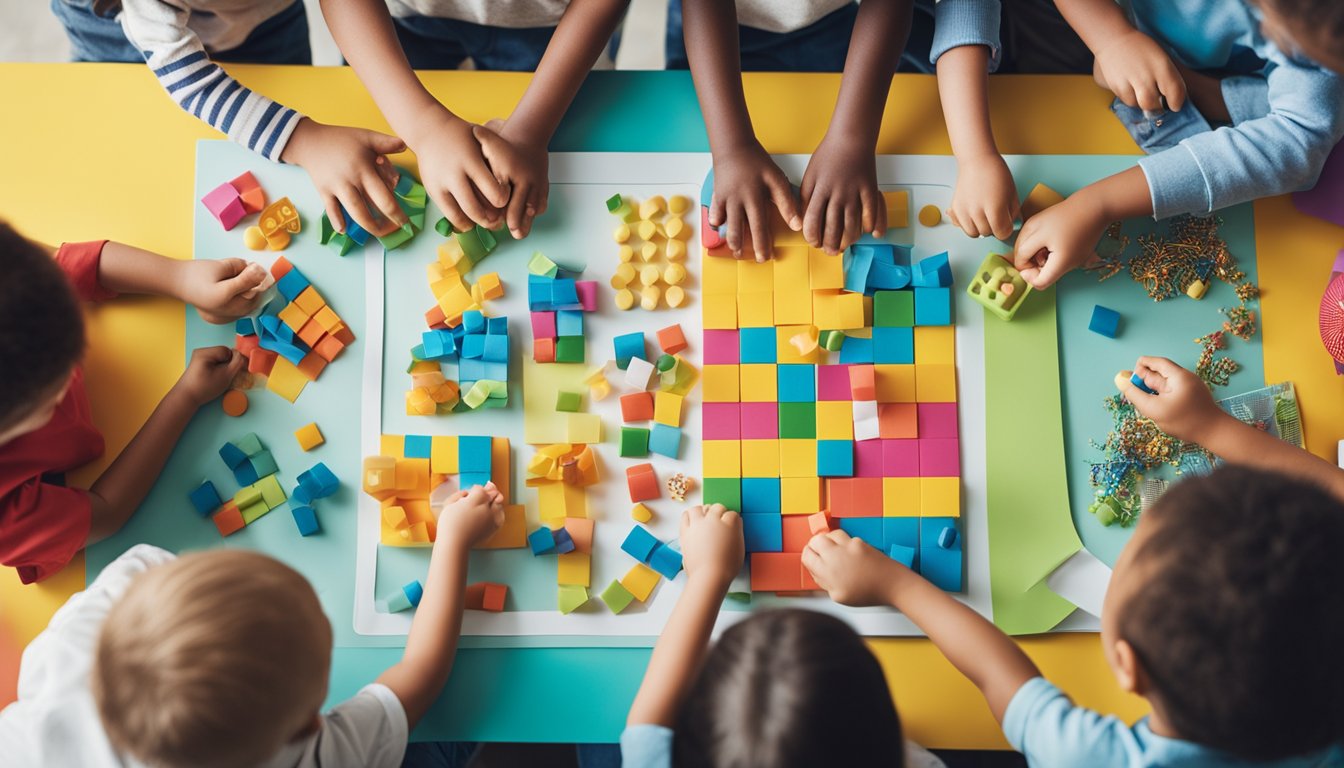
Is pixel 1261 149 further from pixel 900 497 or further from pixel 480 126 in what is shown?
pixel 480 126

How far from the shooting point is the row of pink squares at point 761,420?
93 centimetres

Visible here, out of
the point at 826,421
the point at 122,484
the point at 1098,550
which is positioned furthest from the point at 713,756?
the point at 122,484

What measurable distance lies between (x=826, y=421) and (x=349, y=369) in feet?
1.58

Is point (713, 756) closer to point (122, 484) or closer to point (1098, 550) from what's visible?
point (1098, 550)

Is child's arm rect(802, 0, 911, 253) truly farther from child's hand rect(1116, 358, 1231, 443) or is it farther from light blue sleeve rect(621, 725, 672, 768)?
light blue sleeve rect(621, 725, 672, 768)

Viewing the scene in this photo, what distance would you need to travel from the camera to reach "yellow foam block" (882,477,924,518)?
0.92m

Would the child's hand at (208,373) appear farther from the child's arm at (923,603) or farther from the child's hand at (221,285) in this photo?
the child's arm at (923,603)

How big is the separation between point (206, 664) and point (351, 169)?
488 mm

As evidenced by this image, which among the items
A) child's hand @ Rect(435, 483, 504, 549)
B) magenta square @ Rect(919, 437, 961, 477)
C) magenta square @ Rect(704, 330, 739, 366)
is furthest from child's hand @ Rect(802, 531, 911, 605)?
child's hand @ Rect(435, 483, 504, 549)

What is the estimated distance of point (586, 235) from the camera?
0.95m

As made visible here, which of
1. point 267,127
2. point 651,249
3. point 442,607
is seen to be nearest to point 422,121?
point 267,127

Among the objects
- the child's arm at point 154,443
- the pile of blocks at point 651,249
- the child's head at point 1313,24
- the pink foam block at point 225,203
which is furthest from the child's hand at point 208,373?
the child's head at point 1313,24

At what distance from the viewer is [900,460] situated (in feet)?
3.03

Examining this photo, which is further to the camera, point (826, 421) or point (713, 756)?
point (826, 421)
